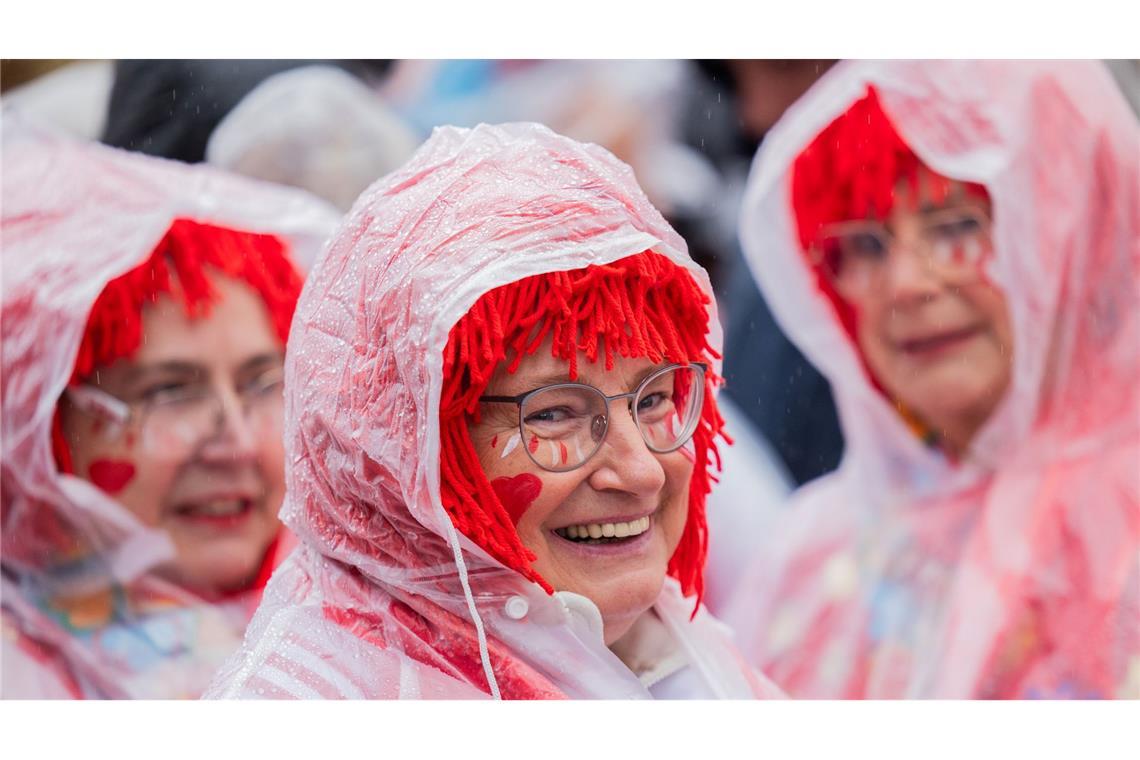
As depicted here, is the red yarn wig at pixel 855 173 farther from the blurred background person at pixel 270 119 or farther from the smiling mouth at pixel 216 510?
the smiling mouth at pixel 216 510

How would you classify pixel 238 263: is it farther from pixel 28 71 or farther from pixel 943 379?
pixel 943 379

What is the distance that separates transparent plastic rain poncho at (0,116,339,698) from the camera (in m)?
2.19

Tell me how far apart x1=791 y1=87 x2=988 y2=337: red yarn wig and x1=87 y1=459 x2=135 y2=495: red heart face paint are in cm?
128

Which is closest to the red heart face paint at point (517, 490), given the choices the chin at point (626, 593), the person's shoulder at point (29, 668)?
the chin at point (626, 593)

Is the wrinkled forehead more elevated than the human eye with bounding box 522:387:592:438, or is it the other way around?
the wrinkled forehead

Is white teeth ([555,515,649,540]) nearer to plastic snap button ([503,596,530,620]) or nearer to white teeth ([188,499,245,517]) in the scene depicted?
plastic snap button ([503,596,530,620])

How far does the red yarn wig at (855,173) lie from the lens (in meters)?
2.28

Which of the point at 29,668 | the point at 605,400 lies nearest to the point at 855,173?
the point at 605,400

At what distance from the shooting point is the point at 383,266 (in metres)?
1.52

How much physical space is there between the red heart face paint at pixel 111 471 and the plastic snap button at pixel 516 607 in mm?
939

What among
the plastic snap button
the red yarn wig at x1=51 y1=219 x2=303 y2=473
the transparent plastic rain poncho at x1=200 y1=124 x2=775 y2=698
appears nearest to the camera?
the transparent plastic rain poncho at x1=200 y1=124 x2=775 y2=698

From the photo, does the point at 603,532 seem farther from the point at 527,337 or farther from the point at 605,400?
the point at 527,337

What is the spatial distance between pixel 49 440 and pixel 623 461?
1.15 m

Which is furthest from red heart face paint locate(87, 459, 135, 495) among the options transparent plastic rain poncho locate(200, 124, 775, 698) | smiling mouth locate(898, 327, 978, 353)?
smiling mouth locate(898, 327, 978, 353)
